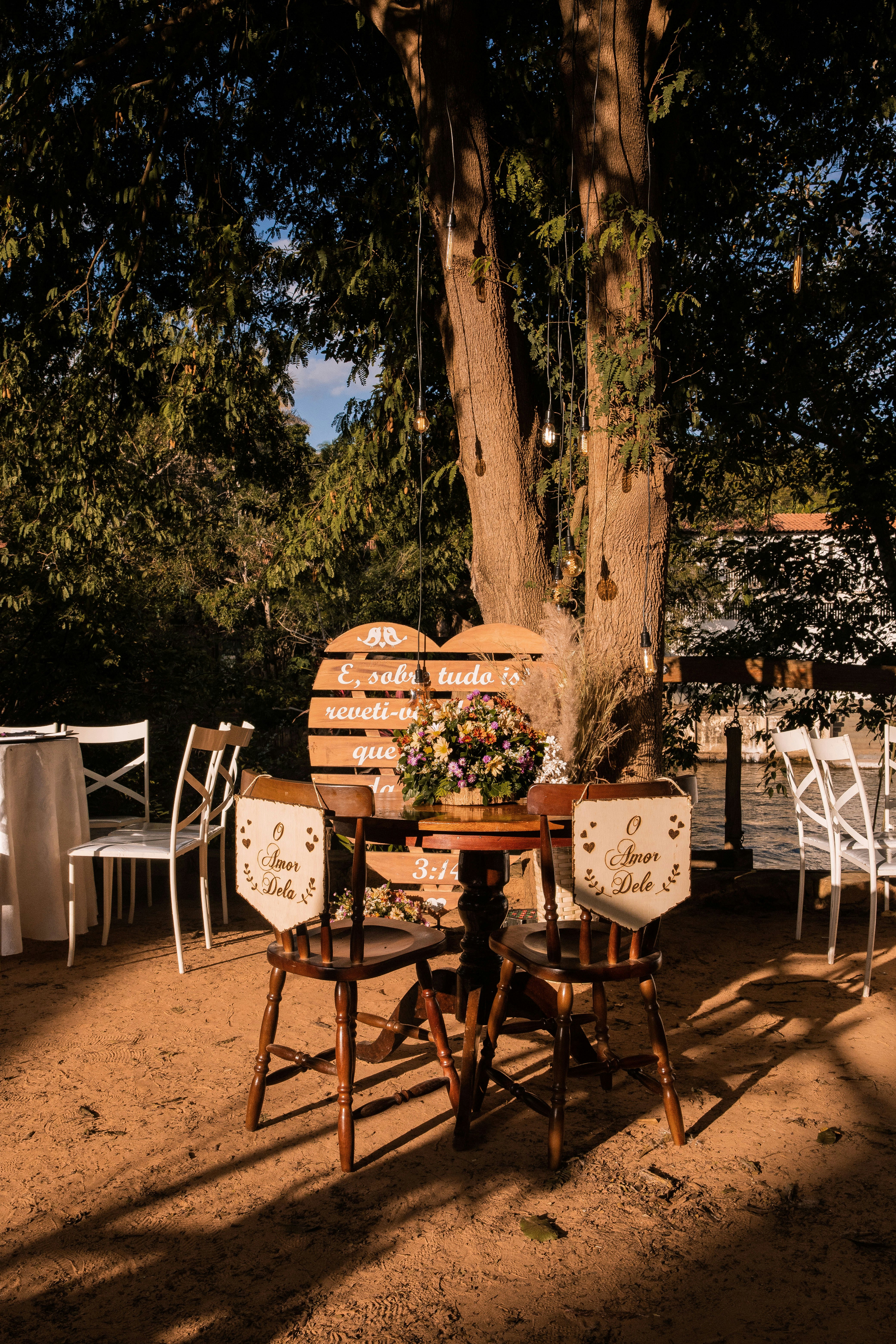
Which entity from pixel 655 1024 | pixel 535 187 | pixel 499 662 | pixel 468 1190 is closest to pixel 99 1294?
pixel 468 1190

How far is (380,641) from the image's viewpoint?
16.5ft

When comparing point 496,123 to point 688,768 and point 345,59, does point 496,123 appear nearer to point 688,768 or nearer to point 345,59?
point 345,59

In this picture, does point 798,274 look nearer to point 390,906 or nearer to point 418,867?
point 418,867

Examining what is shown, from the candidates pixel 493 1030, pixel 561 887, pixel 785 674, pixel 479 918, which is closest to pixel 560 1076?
pixel 493 1030

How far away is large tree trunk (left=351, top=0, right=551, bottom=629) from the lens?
4.88 meters

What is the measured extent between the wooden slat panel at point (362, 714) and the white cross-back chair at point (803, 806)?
1.74 m

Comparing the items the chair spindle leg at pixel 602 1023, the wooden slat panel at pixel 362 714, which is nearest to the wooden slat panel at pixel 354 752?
the wooden slat panel at pixel 362 714

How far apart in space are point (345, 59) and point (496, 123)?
4.48 ft

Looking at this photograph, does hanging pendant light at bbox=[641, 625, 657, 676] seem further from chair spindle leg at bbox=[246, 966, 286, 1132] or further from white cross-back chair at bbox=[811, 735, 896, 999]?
chair spindle leg at bbox=[246, 966, 286, 1132]

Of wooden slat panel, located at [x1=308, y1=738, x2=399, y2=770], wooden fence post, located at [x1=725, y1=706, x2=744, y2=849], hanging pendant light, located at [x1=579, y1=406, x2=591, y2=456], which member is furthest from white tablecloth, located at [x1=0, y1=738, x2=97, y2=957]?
wooden fence post, located at [x1=725, y1=706, x2=744, y2=849]

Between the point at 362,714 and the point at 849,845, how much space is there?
2265mm

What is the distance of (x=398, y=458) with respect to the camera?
254 inches

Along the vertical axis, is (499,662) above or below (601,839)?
above

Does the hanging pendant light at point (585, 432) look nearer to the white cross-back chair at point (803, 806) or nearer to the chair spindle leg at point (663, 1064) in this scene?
the white cross-back chair at point (803, 806)
